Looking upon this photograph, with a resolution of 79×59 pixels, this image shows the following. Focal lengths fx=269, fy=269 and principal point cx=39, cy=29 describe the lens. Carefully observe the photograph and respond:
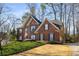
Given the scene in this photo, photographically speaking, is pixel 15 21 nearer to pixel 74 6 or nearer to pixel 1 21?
pixel 1 21

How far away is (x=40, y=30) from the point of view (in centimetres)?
223

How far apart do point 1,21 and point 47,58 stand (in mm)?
485

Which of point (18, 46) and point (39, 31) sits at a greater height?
point (39, 31)

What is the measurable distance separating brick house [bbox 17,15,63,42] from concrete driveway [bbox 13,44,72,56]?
2.3 inches

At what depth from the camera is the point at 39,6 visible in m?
2.23

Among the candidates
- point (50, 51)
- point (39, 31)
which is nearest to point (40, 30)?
point (39, 31)

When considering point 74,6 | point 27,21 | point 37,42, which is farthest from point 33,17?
point 74,6

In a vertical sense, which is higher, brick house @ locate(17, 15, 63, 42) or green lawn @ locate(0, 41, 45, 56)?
brick house @ locate(17, 15, 63, 42)

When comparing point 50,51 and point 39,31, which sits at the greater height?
point 39,31

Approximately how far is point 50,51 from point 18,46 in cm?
27

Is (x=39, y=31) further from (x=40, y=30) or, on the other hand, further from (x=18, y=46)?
(x=18, y=46)

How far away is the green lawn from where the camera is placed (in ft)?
7.27

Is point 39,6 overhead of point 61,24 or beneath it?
overhead

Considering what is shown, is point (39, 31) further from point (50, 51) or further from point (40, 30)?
point (50, 51)
